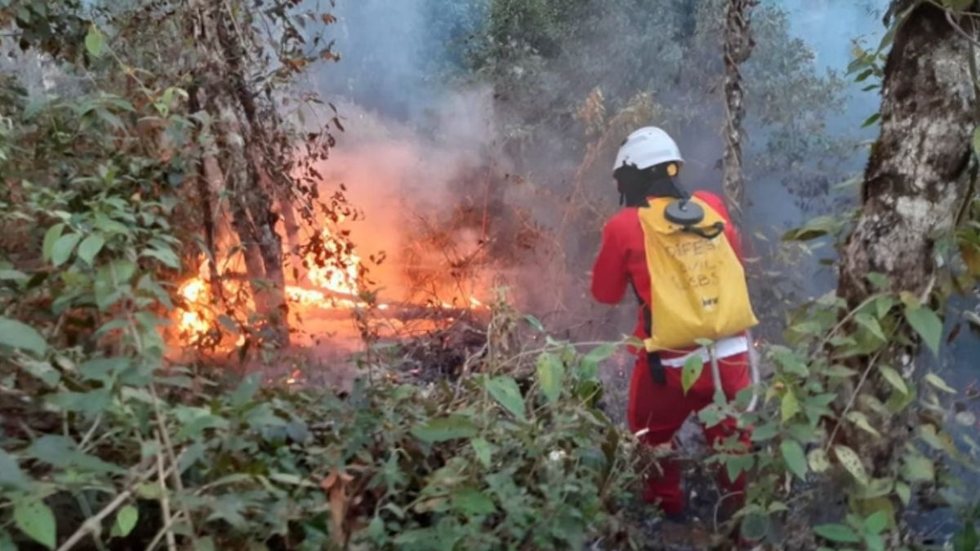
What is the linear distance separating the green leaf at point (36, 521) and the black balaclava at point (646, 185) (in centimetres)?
292

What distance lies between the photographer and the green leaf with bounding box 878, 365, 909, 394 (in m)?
1.80

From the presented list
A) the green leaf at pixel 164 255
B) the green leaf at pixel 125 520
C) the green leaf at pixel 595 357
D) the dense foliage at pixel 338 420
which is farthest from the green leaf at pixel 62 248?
the green leaf at pixel 595 357

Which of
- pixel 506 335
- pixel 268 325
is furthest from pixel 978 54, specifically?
pixel 268 325

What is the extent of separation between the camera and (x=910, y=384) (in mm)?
1935

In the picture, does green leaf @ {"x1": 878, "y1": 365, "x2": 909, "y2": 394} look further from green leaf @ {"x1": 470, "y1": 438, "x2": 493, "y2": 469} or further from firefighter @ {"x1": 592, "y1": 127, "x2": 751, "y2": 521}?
firefighter @ {"x1": 592, "y1": 127, "x2": 751, "y2": 521}

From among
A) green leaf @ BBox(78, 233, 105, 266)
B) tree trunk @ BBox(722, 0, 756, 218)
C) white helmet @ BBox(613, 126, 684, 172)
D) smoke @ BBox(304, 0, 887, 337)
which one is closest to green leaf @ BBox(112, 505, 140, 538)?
green leaf @ BBox(78, 233, 105, 266)

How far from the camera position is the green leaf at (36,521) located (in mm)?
1167

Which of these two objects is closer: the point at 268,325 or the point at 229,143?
the point at 268,325

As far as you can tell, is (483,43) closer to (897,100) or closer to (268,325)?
(268,325)

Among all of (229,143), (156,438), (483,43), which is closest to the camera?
(156,438)

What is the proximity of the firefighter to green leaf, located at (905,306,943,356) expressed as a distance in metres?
1.77

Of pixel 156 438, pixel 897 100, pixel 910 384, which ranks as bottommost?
pixel 910 384

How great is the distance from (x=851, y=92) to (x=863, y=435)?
4.87 metres

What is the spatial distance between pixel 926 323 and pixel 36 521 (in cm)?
157
